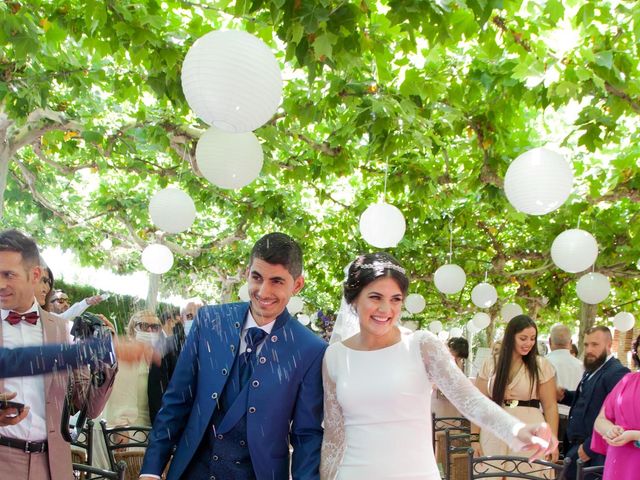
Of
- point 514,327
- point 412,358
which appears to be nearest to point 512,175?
point 514,327

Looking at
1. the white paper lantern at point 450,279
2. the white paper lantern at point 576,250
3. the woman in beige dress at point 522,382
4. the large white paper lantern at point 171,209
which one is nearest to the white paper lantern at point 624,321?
the white paper lantern at point 450,279

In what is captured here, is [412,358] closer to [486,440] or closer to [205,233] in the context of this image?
[486,440]

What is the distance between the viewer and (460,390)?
2.52 metres

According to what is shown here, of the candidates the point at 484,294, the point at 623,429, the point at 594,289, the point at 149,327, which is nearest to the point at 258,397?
the point at 149,327

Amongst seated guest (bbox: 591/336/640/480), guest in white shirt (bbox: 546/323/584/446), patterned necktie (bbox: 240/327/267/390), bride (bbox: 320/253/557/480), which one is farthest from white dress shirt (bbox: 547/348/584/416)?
patterned necktie (bbox: 240/327/267/390)

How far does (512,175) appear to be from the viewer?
471cm

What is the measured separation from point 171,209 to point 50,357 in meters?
4.09

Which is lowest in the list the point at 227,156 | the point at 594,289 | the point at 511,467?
the point at 511,467

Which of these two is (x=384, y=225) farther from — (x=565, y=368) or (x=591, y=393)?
(x=565, y=368)

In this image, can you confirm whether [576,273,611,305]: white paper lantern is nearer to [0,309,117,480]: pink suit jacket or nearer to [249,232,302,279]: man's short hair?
[249,232,302,279]: man's short hair

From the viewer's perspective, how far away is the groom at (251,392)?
244cm

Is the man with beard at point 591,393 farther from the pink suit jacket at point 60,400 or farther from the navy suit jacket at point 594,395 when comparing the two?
the pink suit jacket at point 60,400

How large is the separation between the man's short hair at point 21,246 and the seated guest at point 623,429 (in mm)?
3285

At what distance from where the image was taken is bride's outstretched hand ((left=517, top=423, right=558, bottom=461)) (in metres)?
2.17
